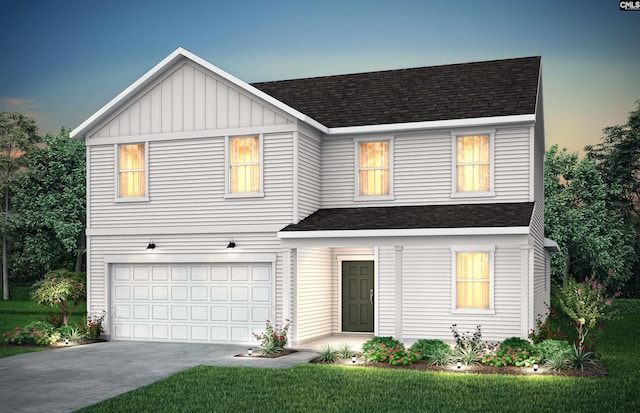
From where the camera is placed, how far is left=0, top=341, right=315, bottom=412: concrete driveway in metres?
12.8

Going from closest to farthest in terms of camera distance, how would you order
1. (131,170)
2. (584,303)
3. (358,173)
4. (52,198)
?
1. (584,303)
2. (358,173)
3. (131,170)
4. (52,198)

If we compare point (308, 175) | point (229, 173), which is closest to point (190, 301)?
point (229, 173)

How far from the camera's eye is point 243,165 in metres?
20.2

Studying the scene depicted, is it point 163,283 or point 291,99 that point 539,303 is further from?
point 163,283

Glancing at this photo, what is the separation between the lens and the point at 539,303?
2412cm

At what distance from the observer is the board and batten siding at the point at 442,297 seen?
768 inches

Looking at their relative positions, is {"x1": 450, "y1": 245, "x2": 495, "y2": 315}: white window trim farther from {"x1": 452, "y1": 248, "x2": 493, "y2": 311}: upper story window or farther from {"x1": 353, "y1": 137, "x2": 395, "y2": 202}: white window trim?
{"x1": 353, "y1": 137, "x2": 395, "y2": 202}: white window trim

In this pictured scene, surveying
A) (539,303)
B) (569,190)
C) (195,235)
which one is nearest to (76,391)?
(195,235)

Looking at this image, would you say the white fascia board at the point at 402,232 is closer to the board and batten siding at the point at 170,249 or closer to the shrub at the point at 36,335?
the board and batten siding at the point at 170,249

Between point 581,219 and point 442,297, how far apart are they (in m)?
24.8

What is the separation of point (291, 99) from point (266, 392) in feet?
40.8

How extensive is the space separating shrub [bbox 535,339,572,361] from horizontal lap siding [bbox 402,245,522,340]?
11.3ft

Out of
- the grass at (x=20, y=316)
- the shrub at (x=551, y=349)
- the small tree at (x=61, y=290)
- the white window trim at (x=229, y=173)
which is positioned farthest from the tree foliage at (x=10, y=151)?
the shrub at (x=551, y=349)

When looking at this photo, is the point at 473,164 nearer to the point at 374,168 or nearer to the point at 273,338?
the point at 374,168
